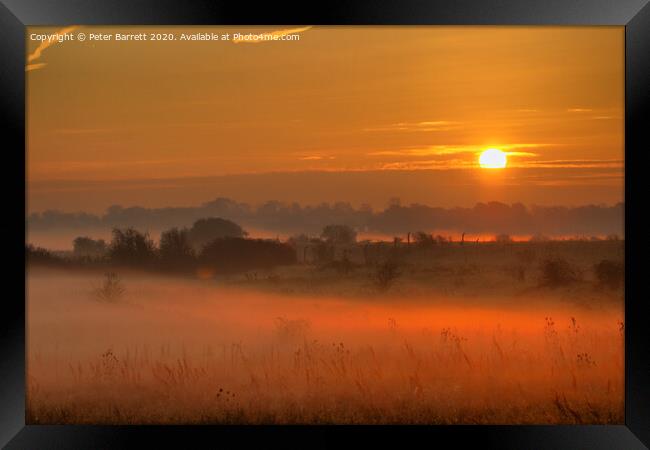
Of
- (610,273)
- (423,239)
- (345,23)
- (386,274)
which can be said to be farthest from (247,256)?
(610,273)

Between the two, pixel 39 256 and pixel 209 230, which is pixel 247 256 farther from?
pixel 39 256

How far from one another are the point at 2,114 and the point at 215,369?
8.03 ft

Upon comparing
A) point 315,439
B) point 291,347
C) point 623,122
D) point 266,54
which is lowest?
point 315,439

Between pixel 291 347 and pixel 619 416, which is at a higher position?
pixel 291 347

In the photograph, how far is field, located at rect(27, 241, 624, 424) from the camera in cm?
848

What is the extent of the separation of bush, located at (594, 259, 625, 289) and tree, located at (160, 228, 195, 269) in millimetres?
3029

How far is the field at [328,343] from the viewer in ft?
27.8

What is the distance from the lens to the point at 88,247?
859 cm

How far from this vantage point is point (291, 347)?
8.48 m

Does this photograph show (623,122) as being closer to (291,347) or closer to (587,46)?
(587,46)

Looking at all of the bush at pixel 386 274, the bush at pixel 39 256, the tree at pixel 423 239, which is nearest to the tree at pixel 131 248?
the bush at pixel 39 256

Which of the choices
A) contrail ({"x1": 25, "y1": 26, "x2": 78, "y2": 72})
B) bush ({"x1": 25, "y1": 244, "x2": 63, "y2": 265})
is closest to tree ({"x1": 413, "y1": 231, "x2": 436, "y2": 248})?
bush ({"x1": 25, "y1": 244, "x2": 63, "y2": 265})

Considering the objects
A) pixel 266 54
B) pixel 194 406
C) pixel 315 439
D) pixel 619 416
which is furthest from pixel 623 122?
pixel 194 406

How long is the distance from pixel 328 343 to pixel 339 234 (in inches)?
32.1
